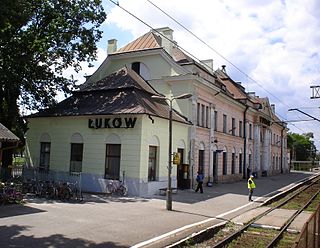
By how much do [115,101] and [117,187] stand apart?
18.8 feet

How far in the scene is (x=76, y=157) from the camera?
80.7 feet

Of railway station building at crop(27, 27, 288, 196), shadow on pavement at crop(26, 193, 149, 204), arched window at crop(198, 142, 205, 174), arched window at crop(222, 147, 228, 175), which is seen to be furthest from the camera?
arched window at crop(222, 147, 228, 175)

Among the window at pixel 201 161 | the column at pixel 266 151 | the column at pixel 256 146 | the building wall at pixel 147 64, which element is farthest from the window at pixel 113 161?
the column at pixel 266 151

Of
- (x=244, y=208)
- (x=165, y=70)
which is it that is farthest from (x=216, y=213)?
(x=165, y=70)

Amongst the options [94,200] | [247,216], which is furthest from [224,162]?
[247,216]

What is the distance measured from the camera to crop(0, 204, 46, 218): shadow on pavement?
13366 millimetres

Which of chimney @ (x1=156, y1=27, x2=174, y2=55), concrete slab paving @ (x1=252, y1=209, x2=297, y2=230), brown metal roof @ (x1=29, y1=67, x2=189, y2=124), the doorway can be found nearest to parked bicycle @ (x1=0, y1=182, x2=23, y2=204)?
brown metal roof @ (x1=29, y1=67, x2=189, y2=124)

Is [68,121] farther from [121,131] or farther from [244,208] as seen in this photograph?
[244,208]

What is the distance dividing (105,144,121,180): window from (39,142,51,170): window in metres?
5.67

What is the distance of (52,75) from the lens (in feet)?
87.7

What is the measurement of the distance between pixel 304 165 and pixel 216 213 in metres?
87.0

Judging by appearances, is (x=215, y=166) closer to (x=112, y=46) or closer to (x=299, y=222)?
(x=112, y=46)

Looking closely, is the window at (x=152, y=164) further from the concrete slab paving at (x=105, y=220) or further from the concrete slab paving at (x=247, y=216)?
the concrete slab paving at (x=247, y=216)

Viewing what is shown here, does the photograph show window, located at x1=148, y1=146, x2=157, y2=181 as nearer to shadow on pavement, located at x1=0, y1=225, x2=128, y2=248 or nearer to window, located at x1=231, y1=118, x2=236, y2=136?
shadow on pavement, located at x1=0, y1=225, x2=128, y2=248
